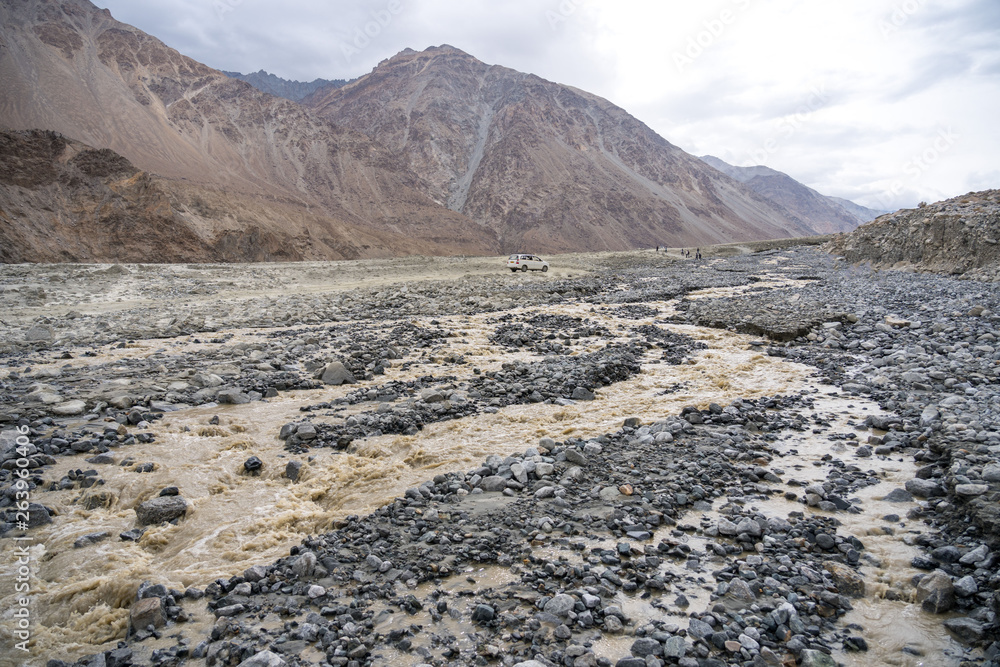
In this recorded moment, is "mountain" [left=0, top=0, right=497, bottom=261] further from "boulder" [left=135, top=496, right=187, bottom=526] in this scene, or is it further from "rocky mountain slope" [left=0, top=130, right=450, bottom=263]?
"boulder" [left=135, top=496, right=187, bottom=526]

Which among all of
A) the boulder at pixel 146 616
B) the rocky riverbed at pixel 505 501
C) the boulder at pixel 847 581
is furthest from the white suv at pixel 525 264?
the boulder at pixel 146 616

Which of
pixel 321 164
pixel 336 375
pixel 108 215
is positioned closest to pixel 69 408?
pixel 336 375

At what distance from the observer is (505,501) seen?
20.8 feet

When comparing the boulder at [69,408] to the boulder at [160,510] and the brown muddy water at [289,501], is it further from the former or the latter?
the boulder at [160,510]

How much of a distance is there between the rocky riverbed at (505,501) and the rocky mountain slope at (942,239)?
14.0 meters

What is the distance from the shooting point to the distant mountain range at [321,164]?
43.8 metres

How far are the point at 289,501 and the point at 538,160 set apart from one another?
11889 centimetres

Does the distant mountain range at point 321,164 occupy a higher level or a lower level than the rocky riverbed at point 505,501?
higher

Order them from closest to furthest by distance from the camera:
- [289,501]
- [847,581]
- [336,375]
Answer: [847,581] → [289,501] → [336,375]

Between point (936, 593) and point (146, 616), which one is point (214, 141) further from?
point (936, 593)

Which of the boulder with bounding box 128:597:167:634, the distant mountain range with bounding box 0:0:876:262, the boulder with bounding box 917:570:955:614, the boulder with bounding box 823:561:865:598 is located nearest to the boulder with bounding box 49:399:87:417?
the boulder with bounding box 128:597:167:634

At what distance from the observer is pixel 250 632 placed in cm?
420

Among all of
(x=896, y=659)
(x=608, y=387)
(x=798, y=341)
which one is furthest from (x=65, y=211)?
(x=896, y=659)

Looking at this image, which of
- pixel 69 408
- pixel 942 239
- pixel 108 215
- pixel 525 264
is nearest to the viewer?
pixel 69 408
